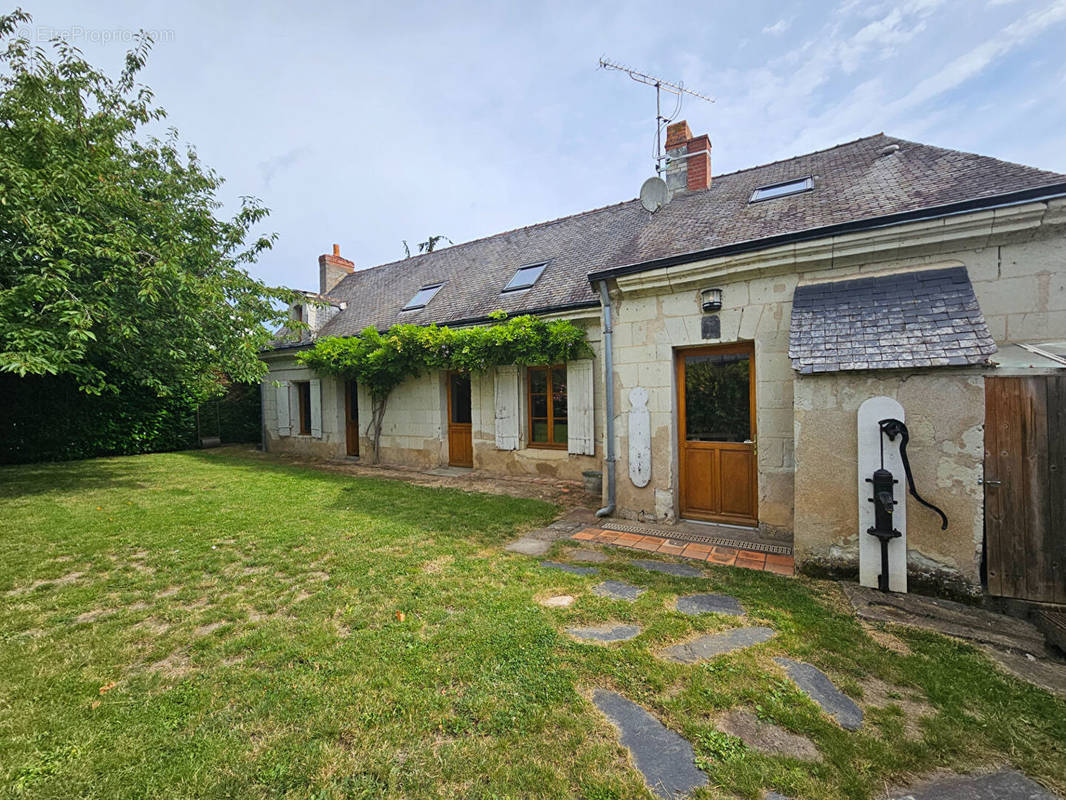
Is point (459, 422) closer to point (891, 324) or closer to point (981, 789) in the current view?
point (891, 324)

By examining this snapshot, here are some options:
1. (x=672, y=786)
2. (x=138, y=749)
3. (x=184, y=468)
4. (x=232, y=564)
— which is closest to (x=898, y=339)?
(x=672, y=786)

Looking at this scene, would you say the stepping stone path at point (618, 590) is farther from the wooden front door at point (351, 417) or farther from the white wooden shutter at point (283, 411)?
the white wooden shutter at point (283, 411)

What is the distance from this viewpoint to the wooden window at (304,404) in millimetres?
12465

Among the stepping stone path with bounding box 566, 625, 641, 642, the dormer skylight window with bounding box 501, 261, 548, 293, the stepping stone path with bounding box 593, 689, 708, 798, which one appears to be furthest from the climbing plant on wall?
the stepping stone path with bounding box 593, 689, 708, 798

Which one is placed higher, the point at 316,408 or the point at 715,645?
the point at 316,408

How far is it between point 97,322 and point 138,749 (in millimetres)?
7517

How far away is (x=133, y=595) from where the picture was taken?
343cm

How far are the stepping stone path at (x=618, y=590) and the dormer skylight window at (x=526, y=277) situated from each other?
6.80m

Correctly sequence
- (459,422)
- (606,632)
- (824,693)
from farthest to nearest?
(459,422)
(606,632)
(824,693)

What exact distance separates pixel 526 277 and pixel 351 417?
6165 mm

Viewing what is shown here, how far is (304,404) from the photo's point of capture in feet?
41.4

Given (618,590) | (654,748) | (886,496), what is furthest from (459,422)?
(654,748)

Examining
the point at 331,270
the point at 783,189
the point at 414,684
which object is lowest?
the point at 414,684

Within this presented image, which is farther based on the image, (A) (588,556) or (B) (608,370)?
(B) (608,370)
